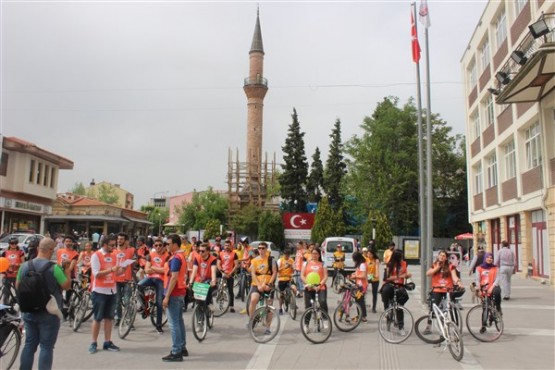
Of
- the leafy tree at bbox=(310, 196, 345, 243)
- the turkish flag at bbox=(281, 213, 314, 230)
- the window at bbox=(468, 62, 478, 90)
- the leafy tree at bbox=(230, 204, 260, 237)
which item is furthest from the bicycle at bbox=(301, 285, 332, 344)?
the leafy tree at bbox=(230, 204, 260, 237)

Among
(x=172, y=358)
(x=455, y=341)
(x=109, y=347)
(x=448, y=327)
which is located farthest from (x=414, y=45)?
(x=109, y=347)

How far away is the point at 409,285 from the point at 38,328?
6651 mm

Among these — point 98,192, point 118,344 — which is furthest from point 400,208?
point 98,192

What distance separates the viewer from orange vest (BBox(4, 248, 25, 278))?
10.7m

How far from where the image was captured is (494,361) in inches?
292

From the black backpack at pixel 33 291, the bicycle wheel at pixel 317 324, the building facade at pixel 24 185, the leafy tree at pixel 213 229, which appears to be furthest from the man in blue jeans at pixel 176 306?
the leafy tree at pixel 213 229

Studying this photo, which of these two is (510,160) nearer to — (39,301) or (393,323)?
(393,323)

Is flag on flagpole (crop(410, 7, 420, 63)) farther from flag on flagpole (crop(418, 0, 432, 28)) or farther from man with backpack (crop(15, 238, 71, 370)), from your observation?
man with backpack (crop(15, 238, 71, 370))

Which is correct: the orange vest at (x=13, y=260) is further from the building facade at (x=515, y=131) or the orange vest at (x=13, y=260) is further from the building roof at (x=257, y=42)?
the building roof at (x=257, y=42)

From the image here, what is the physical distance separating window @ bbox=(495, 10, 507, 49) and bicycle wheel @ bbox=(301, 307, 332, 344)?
22.3 meters

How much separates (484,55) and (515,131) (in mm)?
9442

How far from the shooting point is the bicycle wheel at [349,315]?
31.8 feet

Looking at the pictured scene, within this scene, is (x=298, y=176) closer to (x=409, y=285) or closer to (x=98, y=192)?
(x=409, y=285)

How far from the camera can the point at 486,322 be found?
29.9ft
